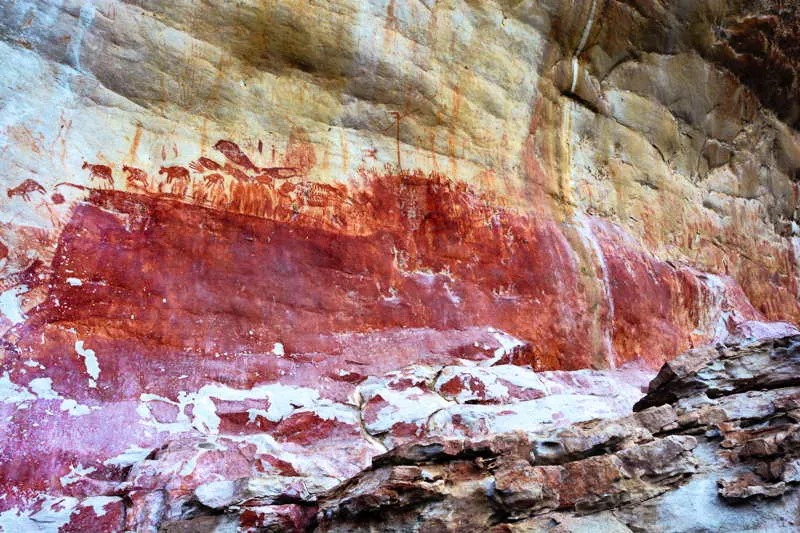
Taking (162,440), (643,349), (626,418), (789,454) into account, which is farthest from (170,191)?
(643,349)

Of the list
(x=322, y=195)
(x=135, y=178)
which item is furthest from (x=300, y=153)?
(x=135, y=178)

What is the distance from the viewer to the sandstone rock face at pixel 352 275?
4160 millimetres

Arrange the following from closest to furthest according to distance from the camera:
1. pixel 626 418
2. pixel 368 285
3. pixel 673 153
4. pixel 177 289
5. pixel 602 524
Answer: pixel 602 524 → pixel 626 418 → pixel 177 289 → pixel 368 285 → pixel 673 153

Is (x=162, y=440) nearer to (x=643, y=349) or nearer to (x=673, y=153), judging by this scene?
(x=643, y=349)

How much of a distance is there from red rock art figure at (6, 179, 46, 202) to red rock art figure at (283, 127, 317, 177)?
2.12 metres

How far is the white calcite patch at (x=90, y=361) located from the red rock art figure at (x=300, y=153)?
2503 mm

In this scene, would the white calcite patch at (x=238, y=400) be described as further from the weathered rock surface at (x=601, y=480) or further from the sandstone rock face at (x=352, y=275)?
the weathered rock surface at (x=601, y=480)

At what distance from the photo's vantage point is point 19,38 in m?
5.64

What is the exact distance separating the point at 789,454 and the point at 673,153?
722 centimetres

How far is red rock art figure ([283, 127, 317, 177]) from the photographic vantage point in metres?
6.63

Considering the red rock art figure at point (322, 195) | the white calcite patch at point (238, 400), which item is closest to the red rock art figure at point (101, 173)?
the red rock art figure at point (322, 195)

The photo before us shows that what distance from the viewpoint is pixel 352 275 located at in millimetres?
6500

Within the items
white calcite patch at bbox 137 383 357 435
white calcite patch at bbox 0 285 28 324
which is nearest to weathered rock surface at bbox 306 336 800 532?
white calcite patch at bbox 137 383 357 435

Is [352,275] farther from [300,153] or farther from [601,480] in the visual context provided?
[601,480]
